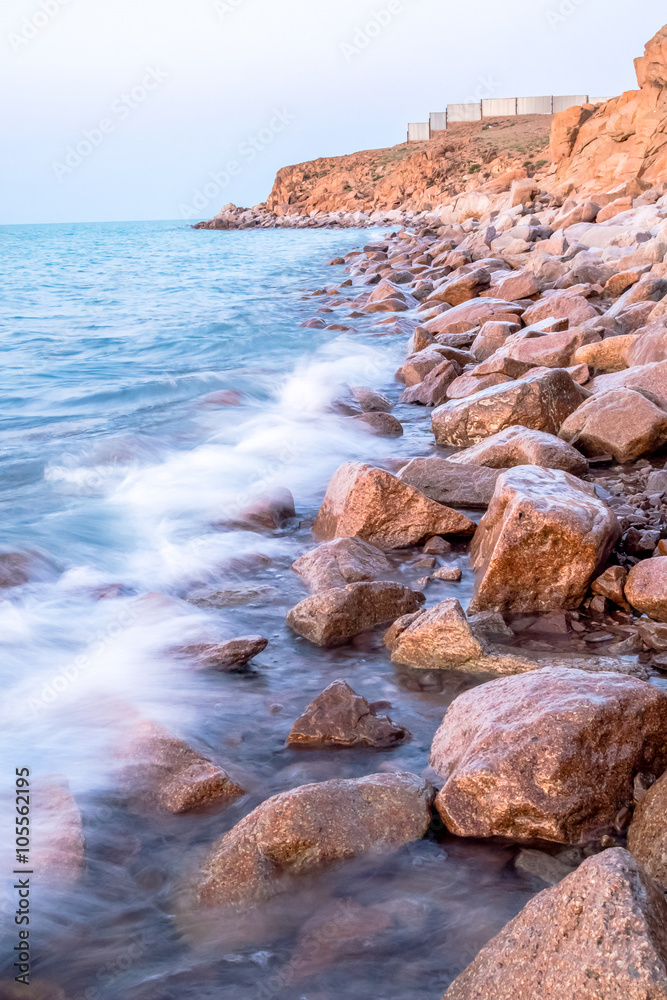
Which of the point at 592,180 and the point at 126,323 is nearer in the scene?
the point at 126,323

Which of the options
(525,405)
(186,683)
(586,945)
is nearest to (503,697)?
(586,945)

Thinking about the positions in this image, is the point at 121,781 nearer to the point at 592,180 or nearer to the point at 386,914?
the point at 386,914

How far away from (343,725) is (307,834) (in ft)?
2.21

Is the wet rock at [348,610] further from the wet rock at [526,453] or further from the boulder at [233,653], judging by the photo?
the wet rock at [526,453]

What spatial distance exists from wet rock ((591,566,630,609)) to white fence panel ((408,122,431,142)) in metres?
89.4

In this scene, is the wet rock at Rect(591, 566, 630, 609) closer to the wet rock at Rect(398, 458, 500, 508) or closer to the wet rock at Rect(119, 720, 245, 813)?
the wet rock at Rect(398, 458, 500, 508)

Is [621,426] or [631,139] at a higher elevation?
[631,139]

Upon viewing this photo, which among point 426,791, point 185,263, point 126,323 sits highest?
point 185,263

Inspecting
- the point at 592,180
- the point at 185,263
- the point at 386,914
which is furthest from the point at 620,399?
the point at 185,263

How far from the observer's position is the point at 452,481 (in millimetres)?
4910

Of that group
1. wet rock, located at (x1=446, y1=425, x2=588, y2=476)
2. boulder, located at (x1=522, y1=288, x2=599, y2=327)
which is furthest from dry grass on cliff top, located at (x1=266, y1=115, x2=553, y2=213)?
wet rock, located at (x1=446, y1=425, x2=588, y2=476)

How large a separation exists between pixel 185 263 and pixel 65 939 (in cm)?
3563

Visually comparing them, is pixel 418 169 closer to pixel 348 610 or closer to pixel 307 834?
pixel 348 610

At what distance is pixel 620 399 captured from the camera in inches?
211
